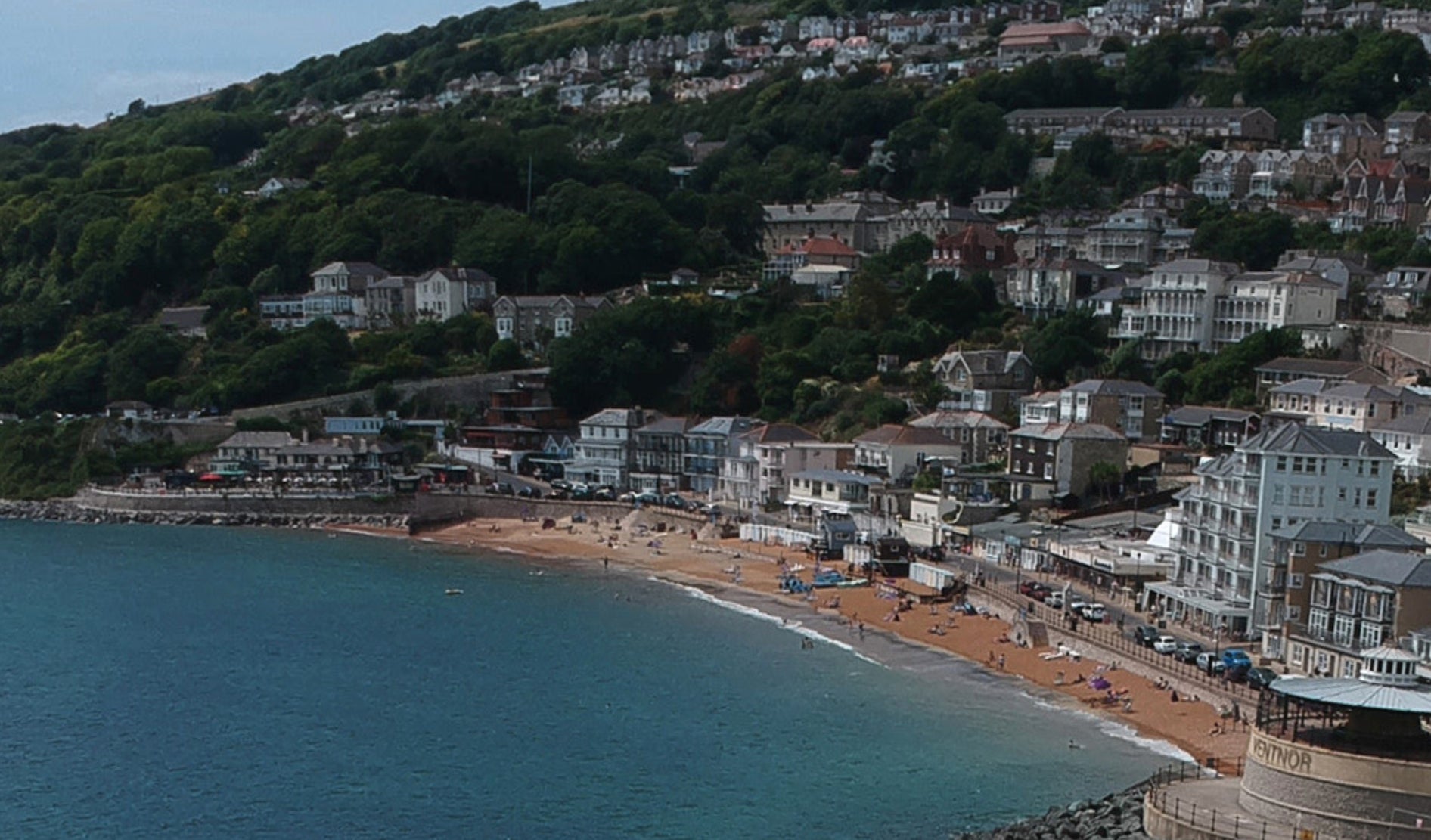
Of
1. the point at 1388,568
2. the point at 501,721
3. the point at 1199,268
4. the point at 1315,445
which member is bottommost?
the point at 501,721

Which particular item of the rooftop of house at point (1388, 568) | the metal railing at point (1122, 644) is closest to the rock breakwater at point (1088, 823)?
the metal railing at point (1122, 644)

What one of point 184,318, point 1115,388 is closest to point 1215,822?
point 1115,388

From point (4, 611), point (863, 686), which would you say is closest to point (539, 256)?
point (4, 611)

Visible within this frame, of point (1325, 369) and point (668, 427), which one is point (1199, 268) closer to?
point (1325, 369)

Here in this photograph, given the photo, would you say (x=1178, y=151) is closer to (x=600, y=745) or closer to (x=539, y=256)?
(x=539, y=256)

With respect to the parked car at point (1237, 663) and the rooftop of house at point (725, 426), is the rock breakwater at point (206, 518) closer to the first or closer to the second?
the rooftop of house at point (725, 426)
